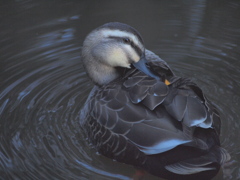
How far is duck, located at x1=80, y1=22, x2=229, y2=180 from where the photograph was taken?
11.2 feet

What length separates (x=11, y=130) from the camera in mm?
4375

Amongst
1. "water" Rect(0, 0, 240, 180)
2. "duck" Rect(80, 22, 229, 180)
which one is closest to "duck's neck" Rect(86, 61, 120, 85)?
"duck" Rect(80, 22, 229, 180)

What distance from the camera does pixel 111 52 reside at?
13.8 feet

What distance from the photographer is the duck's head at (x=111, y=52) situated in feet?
13.4

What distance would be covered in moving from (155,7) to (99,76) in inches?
114

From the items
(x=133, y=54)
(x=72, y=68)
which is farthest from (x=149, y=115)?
(x=72, y=68)

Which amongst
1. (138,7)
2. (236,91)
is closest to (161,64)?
(236,91)

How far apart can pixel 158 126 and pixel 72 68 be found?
2298 millimetres

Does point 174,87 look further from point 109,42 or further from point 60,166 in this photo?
point 60,166

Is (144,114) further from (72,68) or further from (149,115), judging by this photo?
(72,68)

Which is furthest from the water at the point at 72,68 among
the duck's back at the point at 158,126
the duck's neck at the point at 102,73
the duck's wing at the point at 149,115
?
the duck's neck at the point at 102,73

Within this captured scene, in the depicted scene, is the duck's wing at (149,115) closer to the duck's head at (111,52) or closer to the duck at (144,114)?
the duck at (144,114)

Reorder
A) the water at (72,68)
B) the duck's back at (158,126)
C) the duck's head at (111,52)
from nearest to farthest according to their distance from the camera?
the duck's back at (158,126)
the water at (72,68)
the duck's head at (111,52)

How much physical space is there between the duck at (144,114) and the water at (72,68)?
325mm
